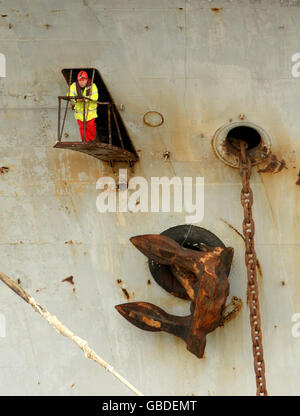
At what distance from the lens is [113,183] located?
379cm

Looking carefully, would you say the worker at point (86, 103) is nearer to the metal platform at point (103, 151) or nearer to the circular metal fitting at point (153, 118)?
the metal platform at point (103, 151)

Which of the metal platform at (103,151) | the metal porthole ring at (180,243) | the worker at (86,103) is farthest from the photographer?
the metal porthole ring at (180,243)

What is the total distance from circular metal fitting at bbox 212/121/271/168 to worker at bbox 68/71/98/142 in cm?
96

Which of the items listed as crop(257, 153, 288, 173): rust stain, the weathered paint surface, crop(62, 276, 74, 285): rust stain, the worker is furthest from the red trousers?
crop(257, 153, 288, 173): rust stain

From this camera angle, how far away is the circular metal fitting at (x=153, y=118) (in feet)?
12.4

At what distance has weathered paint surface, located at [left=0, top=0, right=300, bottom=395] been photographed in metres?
3.70

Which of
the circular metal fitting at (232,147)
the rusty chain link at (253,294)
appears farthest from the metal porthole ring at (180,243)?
the circular metal fitting at (232,147)

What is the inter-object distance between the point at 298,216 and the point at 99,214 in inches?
60.8

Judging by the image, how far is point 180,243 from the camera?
372cm

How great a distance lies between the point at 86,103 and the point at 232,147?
46.5 inches

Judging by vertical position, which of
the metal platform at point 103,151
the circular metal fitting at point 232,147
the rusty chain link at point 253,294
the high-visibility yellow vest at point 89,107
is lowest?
the rusty chain link at point 253,294

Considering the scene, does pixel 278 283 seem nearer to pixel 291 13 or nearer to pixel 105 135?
pixel 105 135

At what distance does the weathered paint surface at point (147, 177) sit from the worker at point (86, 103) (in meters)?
0.31

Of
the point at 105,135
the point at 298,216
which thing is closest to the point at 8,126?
the point at 105,135
